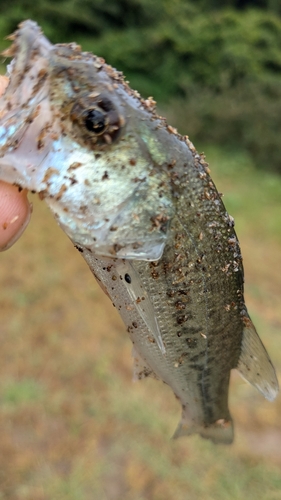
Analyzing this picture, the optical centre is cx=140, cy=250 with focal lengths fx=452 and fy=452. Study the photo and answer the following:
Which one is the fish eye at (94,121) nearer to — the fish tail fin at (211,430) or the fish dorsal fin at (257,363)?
the fish dorsal fin at (257,363)

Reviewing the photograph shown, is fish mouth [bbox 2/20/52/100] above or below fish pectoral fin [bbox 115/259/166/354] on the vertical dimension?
above

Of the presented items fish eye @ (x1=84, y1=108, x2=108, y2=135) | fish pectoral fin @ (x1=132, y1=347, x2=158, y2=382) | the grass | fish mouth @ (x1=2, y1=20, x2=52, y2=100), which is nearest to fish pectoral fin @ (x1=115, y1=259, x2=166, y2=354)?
fish pectoral fin @ (x1=132, y1=347, x2=158, y2=382)

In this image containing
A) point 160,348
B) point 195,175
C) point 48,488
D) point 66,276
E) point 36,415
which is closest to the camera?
point 195,175

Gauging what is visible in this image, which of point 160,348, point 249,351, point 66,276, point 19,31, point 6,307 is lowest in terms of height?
point 66,276

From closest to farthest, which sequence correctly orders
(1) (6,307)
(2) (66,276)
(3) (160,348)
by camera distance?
(3) (160,348) < (1) (6,307) < (2) (66,276)

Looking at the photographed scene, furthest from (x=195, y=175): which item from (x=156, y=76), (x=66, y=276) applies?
(x=156, y=76)

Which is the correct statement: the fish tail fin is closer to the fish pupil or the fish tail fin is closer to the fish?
the fish

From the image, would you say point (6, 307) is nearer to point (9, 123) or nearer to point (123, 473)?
point (123, 473)
